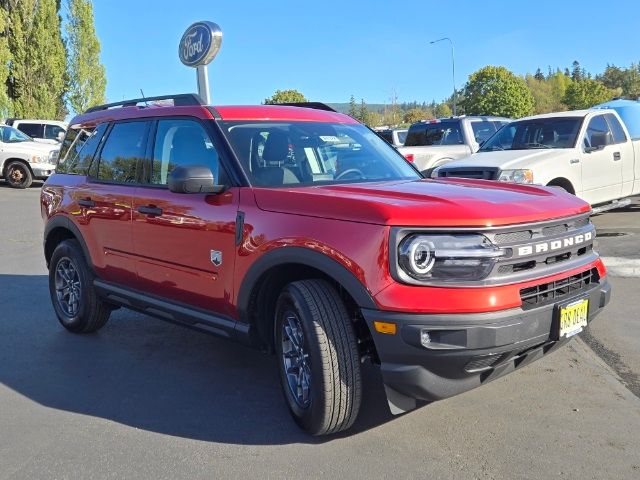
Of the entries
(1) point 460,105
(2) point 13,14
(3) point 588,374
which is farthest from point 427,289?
(1) point 460,105

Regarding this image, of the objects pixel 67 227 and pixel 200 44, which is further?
pixel 200 44

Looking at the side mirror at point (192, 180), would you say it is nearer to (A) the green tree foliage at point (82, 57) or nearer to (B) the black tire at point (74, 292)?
(B) the black tire at point (74, 292)

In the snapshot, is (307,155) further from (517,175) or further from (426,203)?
(517,175)

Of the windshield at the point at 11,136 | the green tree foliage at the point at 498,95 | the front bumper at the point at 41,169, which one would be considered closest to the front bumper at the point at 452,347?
the front bumper at the point at 41,169

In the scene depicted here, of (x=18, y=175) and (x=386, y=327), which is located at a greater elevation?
(x=18, y=175)

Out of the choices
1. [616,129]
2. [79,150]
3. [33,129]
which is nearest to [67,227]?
[79,150]

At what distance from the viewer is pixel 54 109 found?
3572cm

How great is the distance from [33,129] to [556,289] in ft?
75.8

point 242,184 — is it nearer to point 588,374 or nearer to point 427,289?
point 427,289

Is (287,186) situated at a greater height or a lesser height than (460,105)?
lesser

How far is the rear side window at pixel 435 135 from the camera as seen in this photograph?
527 inches

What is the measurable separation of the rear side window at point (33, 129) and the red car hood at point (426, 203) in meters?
21.7

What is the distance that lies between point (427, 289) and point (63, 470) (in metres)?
2.06

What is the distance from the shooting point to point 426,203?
10.5 feet
